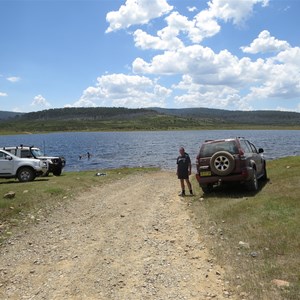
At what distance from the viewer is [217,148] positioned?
1544 centimetres

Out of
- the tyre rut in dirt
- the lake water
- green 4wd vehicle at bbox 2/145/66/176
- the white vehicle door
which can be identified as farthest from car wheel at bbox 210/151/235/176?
the lake water

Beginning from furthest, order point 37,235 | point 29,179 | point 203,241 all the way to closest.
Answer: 1. point 29,179
2. point 37,235
3. point 203,241

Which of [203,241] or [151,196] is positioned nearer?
[203,241]

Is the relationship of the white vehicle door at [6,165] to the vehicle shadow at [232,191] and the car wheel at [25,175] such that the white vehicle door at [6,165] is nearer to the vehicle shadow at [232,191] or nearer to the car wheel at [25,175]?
the car wheel at [25,175]

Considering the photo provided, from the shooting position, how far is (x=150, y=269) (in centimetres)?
732

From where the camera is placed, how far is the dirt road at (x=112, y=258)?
6.49m

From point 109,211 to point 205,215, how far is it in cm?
342

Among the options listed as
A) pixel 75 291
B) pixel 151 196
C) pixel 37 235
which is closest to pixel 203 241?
pixel 75 291

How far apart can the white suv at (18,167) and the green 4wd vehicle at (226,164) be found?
11.4m

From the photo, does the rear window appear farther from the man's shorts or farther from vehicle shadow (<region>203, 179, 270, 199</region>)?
vehicle shadow (<region>203, 179, 270, 199</region>)

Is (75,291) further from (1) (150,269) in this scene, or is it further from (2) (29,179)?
(2) (29,179)

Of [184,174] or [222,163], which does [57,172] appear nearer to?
[184,174]

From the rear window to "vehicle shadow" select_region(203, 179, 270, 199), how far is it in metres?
1.64

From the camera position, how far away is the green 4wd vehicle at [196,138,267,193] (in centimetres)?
1470
